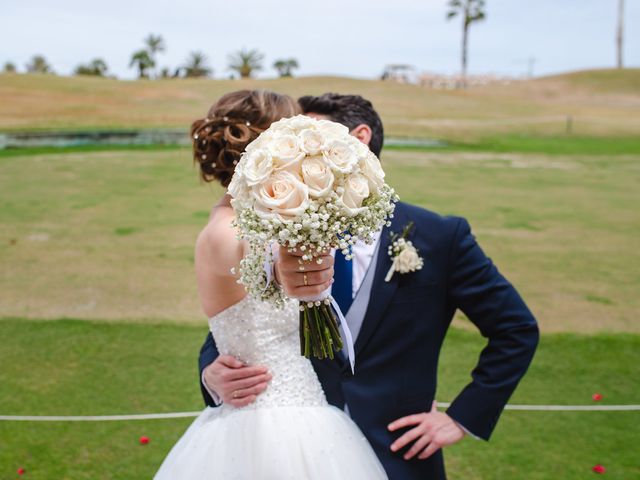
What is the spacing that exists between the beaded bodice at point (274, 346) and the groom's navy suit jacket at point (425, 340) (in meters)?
0.07

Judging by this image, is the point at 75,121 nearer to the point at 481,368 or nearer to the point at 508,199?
the point at 508,199

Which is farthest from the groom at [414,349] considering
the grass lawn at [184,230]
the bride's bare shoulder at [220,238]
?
the grass lawn at [184,230]

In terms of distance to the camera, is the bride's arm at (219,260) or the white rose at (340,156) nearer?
the white rose at (340,156)

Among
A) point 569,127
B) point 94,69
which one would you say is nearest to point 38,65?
point 94,69

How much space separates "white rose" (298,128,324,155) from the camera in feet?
6.35

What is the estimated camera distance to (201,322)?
7359 millimetres

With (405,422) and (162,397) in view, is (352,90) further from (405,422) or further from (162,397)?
(405,422)

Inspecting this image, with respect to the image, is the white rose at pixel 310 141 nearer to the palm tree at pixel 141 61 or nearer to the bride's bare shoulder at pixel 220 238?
the bride's bare shoulder at pixel 220 238

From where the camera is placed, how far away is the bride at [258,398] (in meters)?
2.42

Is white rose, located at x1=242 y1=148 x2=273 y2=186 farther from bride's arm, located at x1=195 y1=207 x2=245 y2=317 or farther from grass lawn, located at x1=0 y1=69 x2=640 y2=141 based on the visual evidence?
grass lawn, located at x1=0 y1=69 x2=640 y2=141

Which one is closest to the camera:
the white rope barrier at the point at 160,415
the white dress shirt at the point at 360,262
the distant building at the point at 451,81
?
the white dress shirt at the point at 360,262

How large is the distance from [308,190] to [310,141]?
0.52ft

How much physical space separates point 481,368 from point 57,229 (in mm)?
10648

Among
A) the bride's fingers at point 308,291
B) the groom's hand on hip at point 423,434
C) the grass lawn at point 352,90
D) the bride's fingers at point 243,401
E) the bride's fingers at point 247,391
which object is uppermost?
the grass lawn at point 352,90
